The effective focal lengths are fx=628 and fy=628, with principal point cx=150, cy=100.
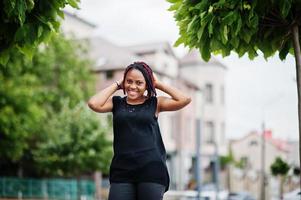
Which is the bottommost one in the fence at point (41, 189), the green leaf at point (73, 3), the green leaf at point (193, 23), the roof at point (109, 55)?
the fence at point (41, 189)

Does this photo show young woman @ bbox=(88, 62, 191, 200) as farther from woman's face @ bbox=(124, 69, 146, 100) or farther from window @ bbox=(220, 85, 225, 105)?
window @ bbox=(220, 85, 225, 105)

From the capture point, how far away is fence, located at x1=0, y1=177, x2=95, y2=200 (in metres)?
36.2

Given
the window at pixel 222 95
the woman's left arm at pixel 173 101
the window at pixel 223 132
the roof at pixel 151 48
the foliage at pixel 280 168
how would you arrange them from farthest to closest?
the window at pixel 223 132 → the window at pixel 222 95 → the roof at pixel 151 48 → the foliage at pixel 280 168 → the woman's left arm at pixel 173 101

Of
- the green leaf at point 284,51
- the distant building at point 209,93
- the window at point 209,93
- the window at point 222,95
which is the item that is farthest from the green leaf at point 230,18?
the window at point 222,95

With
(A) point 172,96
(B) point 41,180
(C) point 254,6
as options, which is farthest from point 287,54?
(B) point 41,180

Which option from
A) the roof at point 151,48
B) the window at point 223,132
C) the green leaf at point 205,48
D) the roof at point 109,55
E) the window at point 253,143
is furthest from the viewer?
the window at point 253,143

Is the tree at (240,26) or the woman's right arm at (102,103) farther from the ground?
the tree at (240,26)

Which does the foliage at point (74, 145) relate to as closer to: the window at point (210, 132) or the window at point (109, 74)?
the window at point (109, 74)

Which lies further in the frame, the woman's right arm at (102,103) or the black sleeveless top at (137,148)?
the woman's right arm at (102,103)

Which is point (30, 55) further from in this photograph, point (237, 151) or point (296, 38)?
point (237, 151)

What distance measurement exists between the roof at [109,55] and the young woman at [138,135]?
38.8 metres

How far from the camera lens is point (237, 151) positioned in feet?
290

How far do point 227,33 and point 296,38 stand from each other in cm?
82

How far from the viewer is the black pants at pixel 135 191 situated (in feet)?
14.4
